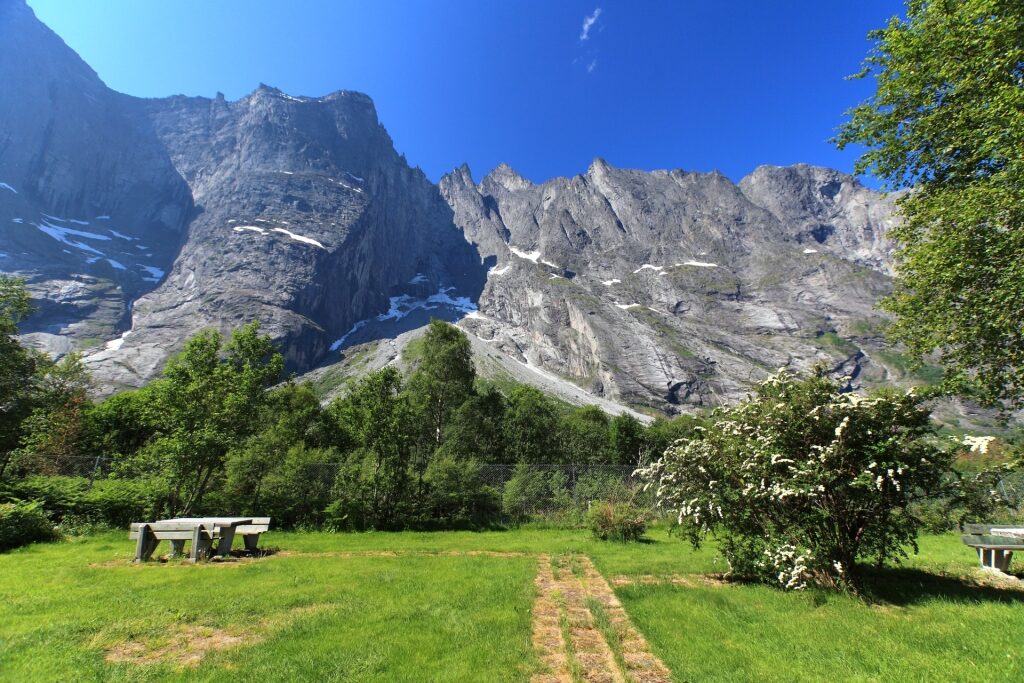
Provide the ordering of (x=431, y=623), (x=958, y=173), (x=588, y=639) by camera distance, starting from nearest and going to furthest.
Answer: (x=588, y=639) → (x=431, y=623) → (x=958, y=173)

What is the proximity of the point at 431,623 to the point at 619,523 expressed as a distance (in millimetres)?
10615

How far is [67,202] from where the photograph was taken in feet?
591

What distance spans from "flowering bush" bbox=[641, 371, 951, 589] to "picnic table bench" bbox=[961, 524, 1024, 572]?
6.57 feet

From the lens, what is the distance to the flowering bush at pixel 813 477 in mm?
7129

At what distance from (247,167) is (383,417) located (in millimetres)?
225156

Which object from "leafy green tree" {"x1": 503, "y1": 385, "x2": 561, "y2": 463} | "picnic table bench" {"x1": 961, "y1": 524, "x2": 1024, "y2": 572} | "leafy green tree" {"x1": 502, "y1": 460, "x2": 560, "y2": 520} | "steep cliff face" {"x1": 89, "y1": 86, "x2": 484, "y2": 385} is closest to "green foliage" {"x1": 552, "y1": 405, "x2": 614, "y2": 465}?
"leafy green tree" {"x1": 503, "y1": 385, "x2": 561, "y2": 463}

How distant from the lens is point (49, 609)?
20.8 feet

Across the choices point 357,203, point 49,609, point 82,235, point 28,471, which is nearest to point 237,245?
point 357,203

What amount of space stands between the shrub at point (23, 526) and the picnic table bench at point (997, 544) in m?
21.6

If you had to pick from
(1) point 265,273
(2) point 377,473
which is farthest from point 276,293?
(2) point 377,473

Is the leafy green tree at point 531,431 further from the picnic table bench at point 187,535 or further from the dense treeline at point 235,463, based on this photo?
the picnic table bench at point 187,535

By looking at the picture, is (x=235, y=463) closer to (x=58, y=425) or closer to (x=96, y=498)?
(x=96, y=498)

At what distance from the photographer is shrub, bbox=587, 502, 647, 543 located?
15266 millimetres

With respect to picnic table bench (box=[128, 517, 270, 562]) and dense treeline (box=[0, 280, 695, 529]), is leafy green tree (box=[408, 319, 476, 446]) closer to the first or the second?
dense treeline (box=[0, 280, 695, 529])
